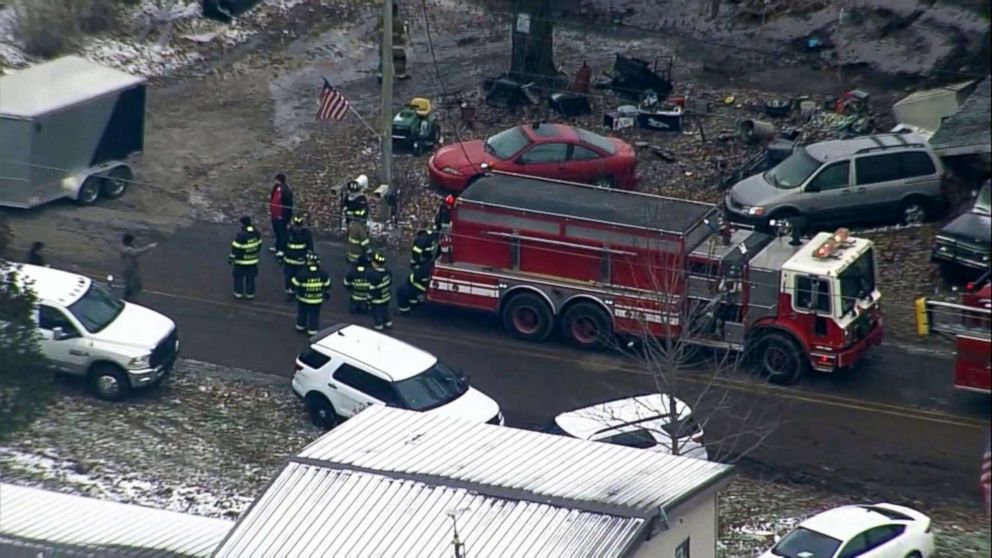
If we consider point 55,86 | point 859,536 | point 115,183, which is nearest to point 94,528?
point 859,536

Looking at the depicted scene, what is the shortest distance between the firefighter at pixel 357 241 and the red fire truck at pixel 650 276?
1.02 metres

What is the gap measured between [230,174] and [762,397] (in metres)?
10.8

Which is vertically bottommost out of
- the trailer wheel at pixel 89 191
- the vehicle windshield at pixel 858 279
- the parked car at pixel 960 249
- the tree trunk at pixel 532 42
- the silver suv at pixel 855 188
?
the vehicle windshield at pixel 858 279

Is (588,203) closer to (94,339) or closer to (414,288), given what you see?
(414,288)

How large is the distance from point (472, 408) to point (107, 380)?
437 cm

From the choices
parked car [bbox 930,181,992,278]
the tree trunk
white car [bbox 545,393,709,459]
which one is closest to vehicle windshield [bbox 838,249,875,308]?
parked car [bbox 930,181,992,278]

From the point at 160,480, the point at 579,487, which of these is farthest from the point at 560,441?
the point at 160,480

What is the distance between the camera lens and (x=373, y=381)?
64.1 ft

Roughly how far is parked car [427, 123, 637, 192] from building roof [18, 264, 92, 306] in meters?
6.89

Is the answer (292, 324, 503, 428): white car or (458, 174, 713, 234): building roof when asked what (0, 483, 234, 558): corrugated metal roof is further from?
(458, 174, 713, 234): building roof

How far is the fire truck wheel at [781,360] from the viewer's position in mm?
20984

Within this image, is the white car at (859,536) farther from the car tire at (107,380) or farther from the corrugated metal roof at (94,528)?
the car tire at (107,380)

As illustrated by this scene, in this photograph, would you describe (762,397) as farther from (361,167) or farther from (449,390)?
(361,167)

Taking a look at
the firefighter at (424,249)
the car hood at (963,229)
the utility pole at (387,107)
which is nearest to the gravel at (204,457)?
the firefighter at (424,249)
